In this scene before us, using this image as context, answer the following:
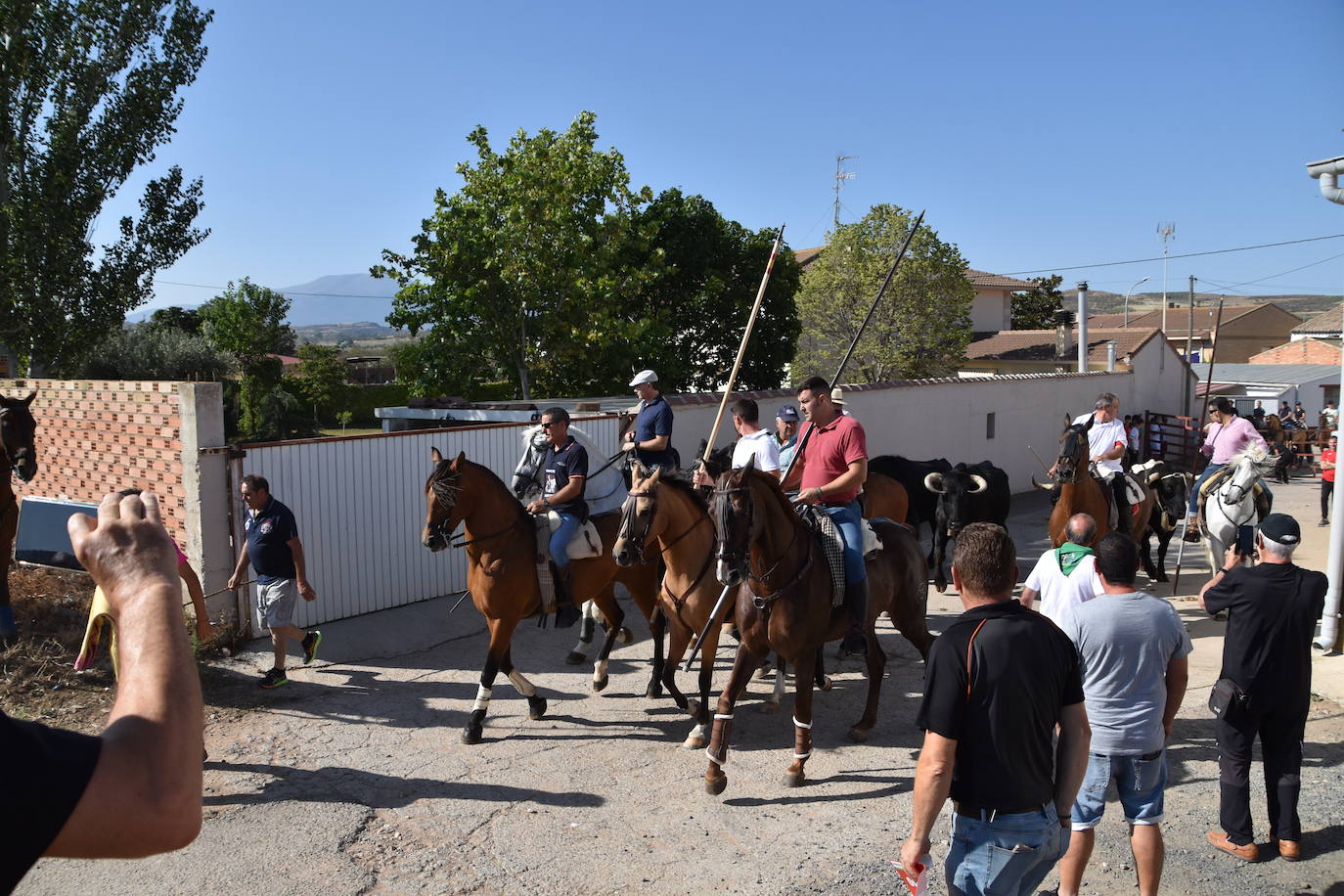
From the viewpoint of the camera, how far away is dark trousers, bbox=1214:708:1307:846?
5.25m

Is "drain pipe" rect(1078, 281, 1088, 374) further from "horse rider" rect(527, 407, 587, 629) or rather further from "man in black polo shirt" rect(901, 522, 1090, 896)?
"man in black polo shirt" rect(901, 522, 1090, 896)

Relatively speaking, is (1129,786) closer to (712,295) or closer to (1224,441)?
(1224,441)

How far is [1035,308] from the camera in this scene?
57.3 meters

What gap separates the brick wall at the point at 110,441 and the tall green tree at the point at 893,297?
2259 cm

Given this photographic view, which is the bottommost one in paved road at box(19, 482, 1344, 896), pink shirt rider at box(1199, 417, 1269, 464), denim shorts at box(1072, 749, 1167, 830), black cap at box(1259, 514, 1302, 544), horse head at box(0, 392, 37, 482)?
paved road at box(19, 482, 1344, 896)

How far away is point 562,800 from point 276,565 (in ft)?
11.4

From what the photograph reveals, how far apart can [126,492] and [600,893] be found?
402 centimetres

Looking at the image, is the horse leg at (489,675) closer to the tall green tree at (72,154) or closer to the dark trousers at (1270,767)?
the dark trousers at (1270,767)

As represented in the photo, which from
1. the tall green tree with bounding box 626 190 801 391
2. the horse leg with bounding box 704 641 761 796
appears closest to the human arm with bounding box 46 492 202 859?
the horse leg with bounding box 704 641 761 796

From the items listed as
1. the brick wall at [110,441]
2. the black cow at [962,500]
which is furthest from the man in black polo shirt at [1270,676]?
the brick wall at [110,441]

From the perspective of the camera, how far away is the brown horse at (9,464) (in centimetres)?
848

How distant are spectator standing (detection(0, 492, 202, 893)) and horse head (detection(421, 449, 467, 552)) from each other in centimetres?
544

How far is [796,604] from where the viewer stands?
6.41 meters

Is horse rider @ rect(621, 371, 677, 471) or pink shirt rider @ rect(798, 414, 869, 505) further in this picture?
horse rider @ rect(621, 371, 677, 471)
